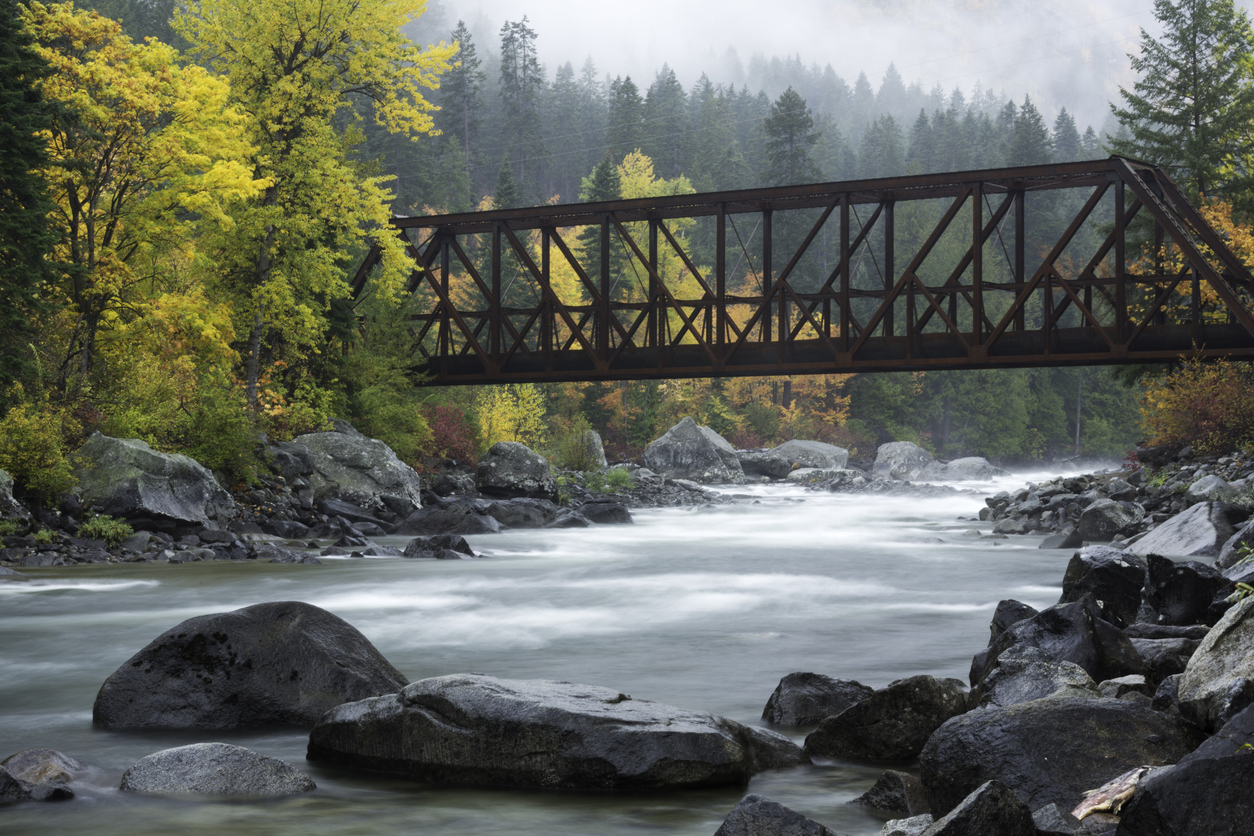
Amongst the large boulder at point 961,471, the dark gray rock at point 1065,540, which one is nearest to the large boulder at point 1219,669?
the dark gray rock at point 1065,540

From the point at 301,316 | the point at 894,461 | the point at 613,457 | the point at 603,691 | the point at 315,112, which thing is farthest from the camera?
the point at 894,461

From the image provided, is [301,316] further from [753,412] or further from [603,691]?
[753,412]

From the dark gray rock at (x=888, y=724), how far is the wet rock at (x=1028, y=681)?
0.33 m

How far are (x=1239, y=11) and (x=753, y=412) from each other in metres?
34.0

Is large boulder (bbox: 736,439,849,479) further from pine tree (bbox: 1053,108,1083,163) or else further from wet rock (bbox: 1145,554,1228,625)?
pine tree (bbox: 1053,108,1083,163)

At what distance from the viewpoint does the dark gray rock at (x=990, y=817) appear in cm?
468

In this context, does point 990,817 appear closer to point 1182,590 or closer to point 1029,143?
point 1182,590

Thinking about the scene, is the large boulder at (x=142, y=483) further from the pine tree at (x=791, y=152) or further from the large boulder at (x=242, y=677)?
the pine tree at (x=791, y=152)

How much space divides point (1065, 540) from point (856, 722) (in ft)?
51.4

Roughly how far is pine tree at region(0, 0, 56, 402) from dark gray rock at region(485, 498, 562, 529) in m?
10.9

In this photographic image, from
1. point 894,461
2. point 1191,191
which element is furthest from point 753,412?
point 1191,191

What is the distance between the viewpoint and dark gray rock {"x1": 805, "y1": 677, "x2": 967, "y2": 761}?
7.39 m

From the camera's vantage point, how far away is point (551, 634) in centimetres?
1322

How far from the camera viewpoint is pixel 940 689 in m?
7.53
